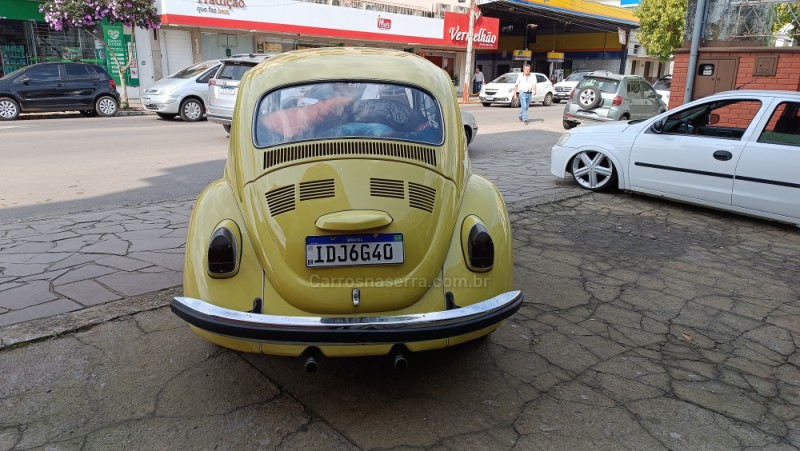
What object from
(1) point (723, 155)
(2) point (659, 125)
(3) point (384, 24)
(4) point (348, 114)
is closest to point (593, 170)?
(2) point (659, 125)

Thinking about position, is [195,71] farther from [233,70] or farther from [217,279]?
[217,279]

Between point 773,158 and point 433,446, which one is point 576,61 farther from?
point 433,446

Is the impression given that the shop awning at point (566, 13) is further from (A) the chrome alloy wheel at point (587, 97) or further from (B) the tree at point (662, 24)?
(A) the chrome alloy wheel at point (587, 97)

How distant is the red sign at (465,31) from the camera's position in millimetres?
31078

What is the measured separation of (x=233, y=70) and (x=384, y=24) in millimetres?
16539

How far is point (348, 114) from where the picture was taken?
3.27m

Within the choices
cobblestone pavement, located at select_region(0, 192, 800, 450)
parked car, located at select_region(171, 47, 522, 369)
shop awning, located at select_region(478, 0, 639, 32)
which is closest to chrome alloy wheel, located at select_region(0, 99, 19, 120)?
cobblestone pavement, located at select_region(0, 192, 800, 450)

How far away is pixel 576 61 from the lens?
43.8 meters

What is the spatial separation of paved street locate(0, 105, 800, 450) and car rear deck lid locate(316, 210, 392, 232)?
93cm

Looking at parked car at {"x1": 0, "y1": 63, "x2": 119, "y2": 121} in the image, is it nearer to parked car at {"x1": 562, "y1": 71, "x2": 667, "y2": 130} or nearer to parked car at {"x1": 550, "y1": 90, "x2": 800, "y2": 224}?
parked car at {"x1": 562, "y1": 71, "x2": 667, "y2": 130}

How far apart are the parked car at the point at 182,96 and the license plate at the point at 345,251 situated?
14.1 meters

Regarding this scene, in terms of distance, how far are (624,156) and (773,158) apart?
66.2 inches

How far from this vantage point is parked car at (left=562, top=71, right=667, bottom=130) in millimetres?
14797

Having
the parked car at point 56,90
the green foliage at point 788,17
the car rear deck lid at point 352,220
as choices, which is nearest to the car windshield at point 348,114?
the car rear deck lid at point 352,220
